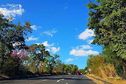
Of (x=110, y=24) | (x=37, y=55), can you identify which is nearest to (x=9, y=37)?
(x=110, y=24)

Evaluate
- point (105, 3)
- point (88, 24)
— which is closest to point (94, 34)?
point (88, 24)

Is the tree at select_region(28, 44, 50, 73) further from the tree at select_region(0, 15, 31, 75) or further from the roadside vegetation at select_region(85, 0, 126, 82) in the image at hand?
the roadside vegetation at select_region(85, 0, 126, 82)

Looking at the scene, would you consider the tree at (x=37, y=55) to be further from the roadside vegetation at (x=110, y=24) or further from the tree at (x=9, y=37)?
the roadside vegetation at (x=110, y=24)

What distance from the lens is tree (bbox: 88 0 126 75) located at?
29.1 m

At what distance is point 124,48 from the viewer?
97.1 ft

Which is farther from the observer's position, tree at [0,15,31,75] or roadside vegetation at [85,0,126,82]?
tree at [0,15,31,75]

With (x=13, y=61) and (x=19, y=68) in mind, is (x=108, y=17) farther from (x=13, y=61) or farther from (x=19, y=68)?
(x=19, y=68)

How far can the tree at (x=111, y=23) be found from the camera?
2908cm

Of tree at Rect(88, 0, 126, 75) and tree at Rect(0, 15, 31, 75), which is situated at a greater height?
tree at Rect(0, 15, 31, 75)

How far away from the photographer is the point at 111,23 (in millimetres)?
29578

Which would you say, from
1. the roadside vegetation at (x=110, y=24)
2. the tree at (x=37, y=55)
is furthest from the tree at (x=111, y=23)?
the tree at (x=37, y=55)

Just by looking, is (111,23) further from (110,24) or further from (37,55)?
(37,55)

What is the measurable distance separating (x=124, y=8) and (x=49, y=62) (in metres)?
137

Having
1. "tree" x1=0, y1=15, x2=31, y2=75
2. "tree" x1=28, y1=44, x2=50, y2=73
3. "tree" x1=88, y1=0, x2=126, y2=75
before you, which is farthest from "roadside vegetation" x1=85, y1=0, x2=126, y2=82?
"tree" x1=28, y1=44, x2=50, y2=73
